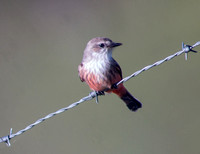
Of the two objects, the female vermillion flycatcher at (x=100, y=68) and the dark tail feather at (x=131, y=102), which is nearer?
the female vermillion flycatcher at (x=100, y=68)

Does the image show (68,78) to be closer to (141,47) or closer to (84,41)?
(84,41)

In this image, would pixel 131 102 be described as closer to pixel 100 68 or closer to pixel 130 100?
pixel 130 100

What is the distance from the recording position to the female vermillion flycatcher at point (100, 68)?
4.86 metres

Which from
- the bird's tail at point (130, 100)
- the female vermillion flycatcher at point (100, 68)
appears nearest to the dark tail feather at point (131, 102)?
the bird's tail at point (130, 100)

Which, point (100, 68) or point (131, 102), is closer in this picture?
point (100, 68)

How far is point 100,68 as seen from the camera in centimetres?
487

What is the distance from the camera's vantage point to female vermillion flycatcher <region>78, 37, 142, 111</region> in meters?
4.86

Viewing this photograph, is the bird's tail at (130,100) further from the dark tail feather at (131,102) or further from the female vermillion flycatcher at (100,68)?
the female vermillion flycatcher at (100,68)

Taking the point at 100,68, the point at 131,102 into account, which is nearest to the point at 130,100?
the point at 131,102

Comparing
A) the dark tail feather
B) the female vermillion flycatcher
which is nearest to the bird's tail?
the dark tail feather

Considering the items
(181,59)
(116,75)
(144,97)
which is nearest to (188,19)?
(181,59)

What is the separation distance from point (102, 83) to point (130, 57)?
11.0 feet

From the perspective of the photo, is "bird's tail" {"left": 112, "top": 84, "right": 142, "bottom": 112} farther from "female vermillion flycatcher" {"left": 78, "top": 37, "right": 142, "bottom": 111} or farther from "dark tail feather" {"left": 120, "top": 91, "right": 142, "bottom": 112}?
"female vermillion flycatcher" {"left": 78, "top": 37, "right": 142, "bottom": 111}

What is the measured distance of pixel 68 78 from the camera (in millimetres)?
8375
